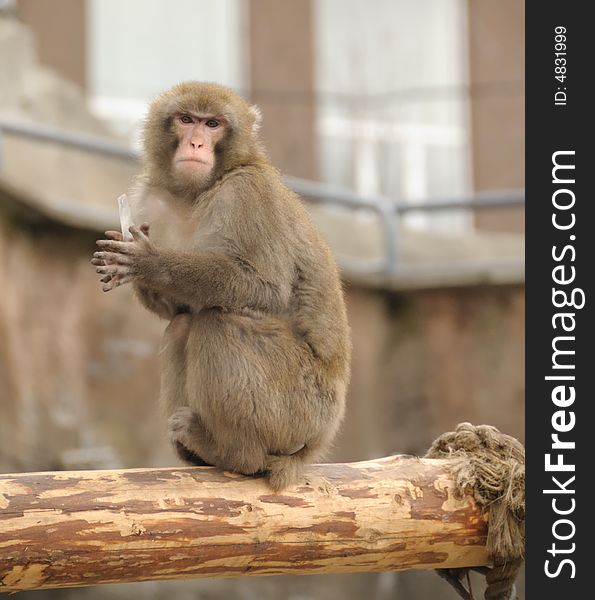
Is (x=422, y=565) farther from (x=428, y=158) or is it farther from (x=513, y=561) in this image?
(x=428, y=158)

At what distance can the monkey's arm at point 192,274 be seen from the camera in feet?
16.4

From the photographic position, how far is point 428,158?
16938 millimetres

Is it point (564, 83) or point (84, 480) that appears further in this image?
point (564, 83)

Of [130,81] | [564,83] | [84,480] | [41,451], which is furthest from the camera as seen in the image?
[130,81]

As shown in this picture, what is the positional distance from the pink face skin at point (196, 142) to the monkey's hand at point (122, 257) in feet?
1.70

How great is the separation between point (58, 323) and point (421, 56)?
9.84m

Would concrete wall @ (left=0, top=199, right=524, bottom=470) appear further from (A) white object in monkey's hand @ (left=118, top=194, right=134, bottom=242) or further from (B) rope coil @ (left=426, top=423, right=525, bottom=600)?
(B) rope coil @ (left=426, top=423, right=525, bottom=600)

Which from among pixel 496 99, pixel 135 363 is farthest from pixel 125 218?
pixel 496 99

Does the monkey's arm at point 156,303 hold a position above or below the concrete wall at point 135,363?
above

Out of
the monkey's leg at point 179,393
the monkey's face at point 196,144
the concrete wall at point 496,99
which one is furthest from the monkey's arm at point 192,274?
the concrete wall at point 496,99

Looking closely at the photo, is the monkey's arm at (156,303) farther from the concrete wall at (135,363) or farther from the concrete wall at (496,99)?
the concrete wall at (496,99)

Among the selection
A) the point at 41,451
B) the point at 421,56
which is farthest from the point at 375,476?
the point at 421,56

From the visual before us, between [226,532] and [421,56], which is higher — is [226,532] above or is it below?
below

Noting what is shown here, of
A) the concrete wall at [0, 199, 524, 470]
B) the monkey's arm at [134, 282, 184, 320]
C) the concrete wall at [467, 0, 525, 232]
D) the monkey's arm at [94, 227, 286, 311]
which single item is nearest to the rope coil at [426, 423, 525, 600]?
the monkey's arm at [94, 227, 286, 311]
